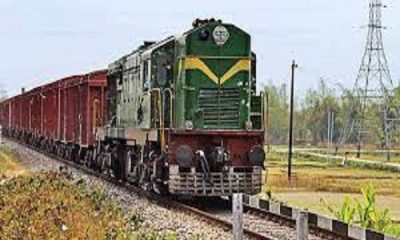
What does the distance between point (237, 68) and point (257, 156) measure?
198 centimetres

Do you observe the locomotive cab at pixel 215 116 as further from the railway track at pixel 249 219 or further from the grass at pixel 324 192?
the grass at pixel 324 192

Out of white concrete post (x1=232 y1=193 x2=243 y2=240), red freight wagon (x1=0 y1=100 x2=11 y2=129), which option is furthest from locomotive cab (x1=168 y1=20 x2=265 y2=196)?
red freight wagon (x1=0 y1=100 x2=11 y2=129)

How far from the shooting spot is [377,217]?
16219 millimetres

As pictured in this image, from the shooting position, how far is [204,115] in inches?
756

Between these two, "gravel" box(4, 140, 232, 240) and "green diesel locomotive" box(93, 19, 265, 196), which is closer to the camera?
"gravel" box(4, 140, 232, 240)

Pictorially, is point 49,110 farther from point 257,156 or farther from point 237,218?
point 237,218

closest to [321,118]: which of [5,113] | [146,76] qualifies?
[5,113]

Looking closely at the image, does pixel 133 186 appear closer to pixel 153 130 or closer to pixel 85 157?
pixel 153 130

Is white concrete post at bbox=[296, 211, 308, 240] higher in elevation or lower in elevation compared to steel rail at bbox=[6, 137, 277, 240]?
higher

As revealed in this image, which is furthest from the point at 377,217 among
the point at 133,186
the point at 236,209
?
the point at 133,186

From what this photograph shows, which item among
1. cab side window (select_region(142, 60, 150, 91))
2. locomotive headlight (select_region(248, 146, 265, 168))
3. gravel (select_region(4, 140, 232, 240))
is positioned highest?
cab side window (select_region(142, 60, 150, 91))

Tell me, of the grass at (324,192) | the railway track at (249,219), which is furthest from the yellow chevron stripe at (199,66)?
the grass at (324,192)

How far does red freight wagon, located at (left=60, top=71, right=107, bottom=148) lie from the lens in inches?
1212

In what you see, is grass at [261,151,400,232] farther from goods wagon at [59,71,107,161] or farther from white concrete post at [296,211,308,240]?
white concrete post at [296,211,308,240]
